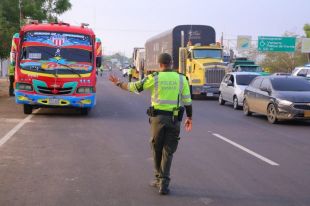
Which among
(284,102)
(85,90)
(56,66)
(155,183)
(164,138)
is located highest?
(56,66)

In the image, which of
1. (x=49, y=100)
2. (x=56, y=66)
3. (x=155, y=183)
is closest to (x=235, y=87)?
(x=56, y=66)

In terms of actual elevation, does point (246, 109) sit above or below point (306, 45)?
below

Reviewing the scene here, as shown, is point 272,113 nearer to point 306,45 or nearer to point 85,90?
point 85,90

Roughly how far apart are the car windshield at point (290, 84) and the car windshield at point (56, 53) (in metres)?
5.89

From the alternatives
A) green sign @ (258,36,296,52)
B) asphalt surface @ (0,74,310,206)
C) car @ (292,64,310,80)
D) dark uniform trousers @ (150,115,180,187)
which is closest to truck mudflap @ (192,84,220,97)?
car @ (292,64,310,80)

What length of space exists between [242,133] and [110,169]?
19.0ft

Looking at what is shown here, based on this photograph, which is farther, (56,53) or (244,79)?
(244,79)

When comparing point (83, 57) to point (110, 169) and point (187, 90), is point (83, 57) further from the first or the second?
point (187, 90)

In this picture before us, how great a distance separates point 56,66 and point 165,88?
Answer: 9102mm

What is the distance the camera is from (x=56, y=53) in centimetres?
1567

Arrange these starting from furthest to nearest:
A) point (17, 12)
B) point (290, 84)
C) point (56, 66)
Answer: point (17, 12), point (290, 84), point (56, 66)

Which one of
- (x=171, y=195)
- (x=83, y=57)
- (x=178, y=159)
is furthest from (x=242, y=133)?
(x=171, y=195)

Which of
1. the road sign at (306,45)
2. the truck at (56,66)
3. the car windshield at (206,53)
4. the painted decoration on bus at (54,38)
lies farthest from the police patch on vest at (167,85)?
the road sign at (306,45)

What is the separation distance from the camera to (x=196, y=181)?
24.3 ft
